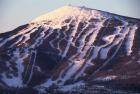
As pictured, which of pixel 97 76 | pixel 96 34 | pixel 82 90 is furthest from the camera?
pixel 96 34

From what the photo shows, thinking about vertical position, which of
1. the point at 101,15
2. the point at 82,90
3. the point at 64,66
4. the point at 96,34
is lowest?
the point at 82,90

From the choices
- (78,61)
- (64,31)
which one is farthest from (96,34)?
(78,61)

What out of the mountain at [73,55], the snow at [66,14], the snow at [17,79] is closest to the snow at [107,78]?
the mountain at [73,55]

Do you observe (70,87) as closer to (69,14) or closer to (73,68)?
(73,68)

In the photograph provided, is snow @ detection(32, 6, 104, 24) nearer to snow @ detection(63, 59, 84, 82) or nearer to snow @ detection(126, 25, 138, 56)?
snow @ detection(126, 25, 138, 56)

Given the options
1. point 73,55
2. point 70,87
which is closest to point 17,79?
point 70,87

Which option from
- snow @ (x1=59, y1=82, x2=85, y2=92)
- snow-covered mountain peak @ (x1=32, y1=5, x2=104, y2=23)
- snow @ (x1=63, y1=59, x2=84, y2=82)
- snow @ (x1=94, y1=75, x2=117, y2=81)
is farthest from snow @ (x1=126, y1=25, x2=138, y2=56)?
snow-covered mountain peak @ (x1=32, y1=5, x2=104, y2=23)

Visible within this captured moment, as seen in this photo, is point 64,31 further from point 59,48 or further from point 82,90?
point 82,90

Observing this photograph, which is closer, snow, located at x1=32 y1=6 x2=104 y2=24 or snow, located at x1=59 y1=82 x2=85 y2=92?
snow, located at x1=59 y1=82 x2=85 y2=92
